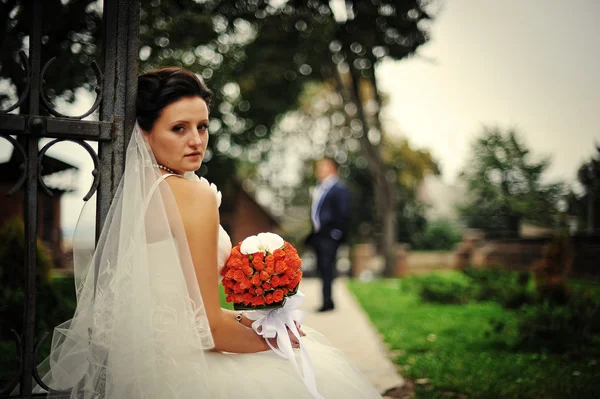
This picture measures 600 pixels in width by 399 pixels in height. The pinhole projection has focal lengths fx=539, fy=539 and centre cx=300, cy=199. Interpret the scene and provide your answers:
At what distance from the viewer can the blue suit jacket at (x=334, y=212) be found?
9391mm

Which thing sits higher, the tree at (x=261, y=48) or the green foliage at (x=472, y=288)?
the tree at (x=261, y=48)

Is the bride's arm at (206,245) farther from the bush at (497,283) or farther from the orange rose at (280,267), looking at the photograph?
the bush at (497,283)

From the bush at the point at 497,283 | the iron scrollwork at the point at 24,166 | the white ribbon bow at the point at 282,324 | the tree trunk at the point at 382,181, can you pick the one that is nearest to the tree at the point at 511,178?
the bush at the point at 497,283

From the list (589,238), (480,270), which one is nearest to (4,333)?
(480,270)

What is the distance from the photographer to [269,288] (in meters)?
2.22

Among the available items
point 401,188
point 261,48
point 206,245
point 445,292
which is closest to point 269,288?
point 206,245

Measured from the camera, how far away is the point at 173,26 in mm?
6703

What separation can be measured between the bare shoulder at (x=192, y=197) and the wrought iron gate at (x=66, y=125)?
1.11 feet

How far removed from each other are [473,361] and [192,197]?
14.0 feet

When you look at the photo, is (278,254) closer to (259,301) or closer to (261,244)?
(261,244)

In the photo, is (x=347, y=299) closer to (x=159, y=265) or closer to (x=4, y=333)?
(x=4, y=333)

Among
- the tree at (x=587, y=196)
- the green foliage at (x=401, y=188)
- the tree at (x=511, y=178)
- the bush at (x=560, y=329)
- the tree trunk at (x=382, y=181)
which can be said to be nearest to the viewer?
the bush at (x=560, y=329)

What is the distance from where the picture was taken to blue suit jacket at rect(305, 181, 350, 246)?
9391 millimetres

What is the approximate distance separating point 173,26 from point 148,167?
4.90m
